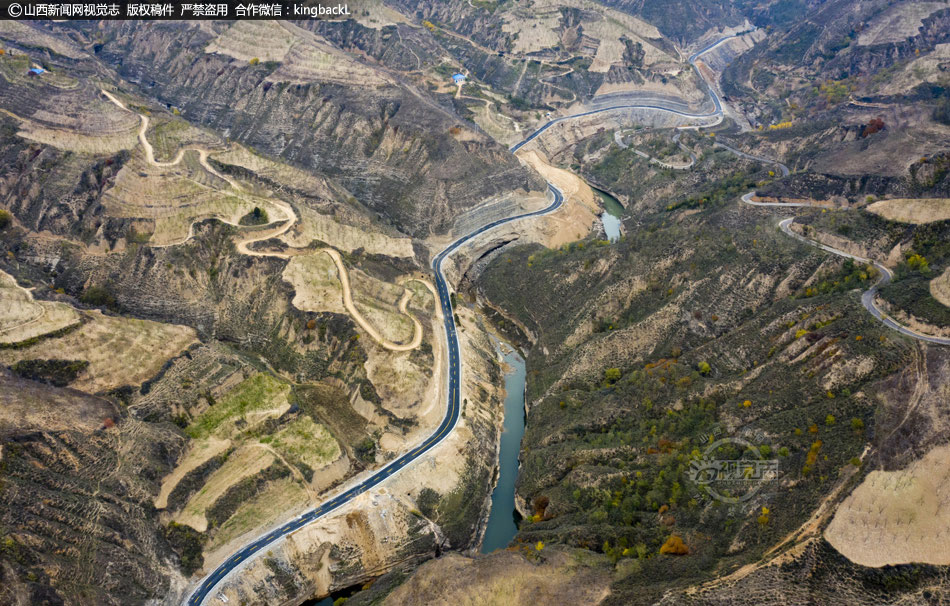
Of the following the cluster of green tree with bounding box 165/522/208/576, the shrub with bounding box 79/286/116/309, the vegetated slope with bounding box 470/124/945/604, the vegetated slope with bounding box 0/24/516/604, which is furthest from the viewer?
the shrub with bounding box 79/286/116/309

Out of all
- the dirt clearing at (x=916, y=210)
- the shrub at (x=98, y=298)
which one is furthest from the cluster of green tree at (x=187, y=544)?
the dirt clearing at (x=916, y=210)

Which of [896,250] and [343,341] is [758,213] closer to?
[896,250]

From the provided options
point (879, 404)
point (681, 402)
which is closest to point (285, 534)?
point (681, 402)

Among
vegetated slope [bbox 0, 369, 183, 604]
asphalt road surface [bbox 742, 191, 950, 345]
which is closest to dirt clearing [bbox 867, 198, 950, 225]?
asphalt road surface [bbox 742, 191, 950, 345]

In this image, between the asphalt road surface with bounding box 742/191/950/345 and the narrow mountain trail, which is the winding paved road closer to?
the narrow mountain trail

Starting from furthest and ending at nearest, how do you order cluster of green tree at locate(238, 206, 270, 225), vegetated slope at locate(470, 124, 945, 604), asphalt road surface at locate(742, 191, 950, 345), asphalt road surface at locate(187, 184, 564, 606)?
cluster of green tree at locate(238, 206, 270, 225) < asphalt road surface at locate(742, 191, 950, 345) < asphalt road surface at locate(187, 184, 564, 606) < vegetated slope at locate(470, 124, 945, 604)

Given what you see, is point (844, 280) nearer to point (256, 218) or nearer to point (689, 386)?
point (689, 386)
